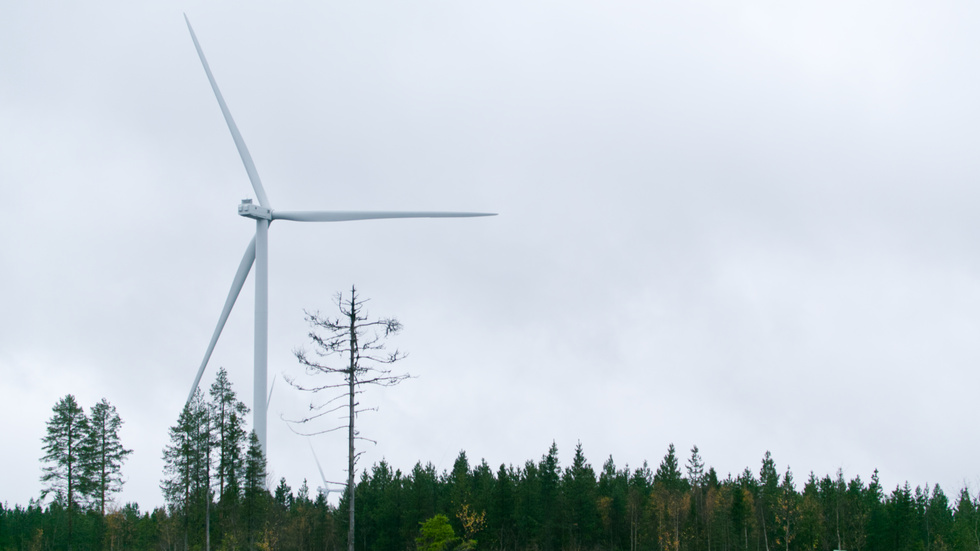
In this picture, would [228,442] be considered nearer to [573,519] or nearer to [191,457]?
[191,457]

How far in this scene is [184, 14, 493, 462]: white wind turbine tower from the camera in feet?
199

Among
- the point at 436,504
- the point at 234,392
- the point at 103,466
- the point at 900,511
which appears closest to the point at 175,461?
the point at 234,392

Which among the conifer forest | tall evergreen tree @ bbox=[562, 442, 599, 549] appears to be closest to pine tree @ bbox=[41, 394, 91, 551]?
the conifer forest

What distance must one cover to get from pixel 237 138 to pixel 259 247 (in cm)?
838

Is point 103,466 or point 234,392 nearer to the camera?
point 234,392

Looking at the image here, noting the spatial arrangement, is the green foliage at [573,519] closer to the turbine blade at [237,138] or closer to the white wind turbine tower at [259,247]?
the white wind turbine tower at [259,247]

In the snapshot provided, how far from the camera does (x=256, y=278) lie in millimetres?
64250

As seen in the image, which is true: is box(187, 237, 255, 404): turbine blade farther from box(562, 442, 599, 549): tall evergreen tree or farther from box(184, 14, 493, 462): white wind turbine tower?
box(562, 442, 599, 549): tall evergreen tree

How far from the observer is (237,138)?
67625 mm

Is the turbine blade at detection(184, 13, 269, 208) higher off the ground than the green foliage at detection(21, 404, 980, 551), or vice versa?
the turbine blade at detection(184, 13, 269, 208)

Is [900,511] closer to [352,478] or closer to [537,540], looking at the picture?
[537,540]

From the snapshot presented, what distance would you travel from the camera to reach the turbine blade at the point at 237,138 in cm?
6756

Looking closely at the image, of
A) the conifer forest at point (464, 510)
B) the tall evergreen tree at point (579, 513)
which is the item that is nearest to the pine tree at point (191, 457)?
the conifer forest at point (464, 510)

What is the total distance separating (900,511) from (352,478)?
85508 millimetres
